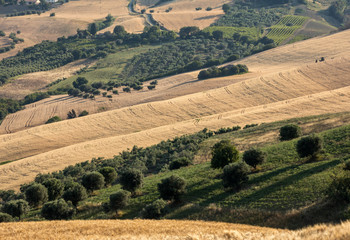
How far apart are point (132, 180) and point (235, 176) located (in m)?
12.7

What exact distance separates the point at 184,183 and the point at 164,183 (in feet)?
6.91

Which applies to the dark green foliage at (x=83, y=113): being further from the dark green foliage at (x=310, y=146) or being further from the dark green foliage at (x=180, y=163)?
the dark green foliage at (x=310, y=146)

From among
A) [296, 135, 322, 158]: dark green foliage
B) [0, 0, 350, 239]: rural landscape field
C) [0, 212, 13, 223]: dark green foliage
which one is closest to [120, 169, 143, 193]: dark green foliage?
[0, 0, 350, 239]: rural landscape field

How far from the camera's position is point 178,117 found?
96000 millimetres

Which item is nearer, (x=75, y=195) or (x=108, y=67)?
(x=75, y=195)

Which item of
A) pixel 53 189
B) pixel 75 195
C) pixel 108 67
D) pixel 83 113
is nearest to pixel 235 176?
pixel 75 195

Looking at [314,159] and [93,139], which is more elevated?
[314,159]

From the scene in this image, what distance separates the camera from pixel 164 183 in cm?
3966

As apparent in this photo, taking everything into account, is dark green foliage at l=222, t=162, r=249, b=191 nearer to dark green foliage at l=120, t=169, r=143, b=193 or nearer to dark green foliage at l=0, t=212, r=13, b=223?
dark green foliage at l=120, t=169, r=143, b=193

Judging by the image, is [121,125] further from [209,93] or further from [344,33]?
[344,33]

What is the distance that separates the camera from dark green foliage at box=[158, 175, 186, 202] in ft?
128

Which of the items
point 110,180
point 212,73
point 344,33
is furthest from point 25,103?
point 344,33

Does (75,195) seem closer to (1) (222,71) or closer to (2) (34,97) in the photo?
(1) (222,71)

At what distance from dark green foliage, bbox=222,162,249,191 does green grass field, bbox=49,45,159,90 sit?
124330 millimetres
